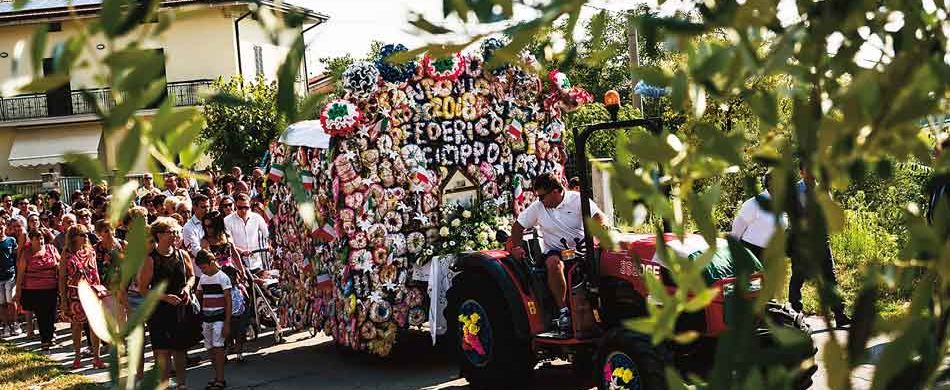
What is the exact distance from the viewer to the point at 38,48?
119 centimetres

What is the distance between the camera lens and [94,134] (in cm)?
3491

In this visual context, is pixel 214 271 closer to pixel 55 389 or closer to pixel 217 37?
pixel 55 389

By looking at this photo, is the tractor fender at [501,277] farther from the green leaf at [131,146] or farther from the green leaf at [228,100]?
the green leaf at [131,146]

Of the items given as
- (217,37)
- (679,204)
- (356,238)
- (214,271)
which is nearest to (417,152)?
(356,238)

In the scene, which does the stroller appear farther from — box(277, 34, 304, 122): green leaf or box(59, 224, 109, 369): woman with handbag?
box(277, 34, 304, 122): green leaf

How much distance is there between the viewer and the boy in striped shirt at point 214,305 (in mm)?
8258

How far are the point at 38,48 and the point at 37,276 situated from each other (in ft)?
33.5

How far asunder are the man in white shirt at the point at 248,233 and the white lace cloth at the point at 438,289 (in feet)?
8.73

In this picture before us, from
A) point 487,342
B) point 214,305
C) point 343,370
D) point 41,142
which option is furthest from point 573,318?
point 41,142

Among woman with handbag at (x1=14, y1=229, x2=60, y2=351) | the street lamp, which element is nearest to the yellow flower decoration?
the street lamp

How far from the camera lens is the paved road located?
812 centimetres

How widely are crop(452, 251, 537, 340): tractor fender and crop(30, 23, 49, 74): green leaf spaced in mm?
6121

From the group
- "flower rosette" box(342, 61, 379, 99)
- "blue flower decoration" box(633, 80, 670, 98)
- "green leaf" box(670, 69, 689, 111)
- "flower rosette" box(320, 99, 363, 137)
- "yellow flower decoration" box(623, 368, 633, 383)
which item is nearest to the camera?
"green leaf" box(670, 69, 689, 111)

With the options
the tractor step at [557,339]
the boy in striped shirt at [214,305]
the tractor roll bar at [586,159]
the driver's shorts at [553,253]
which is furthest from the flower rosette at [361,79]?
the tractor step at [557,339]
